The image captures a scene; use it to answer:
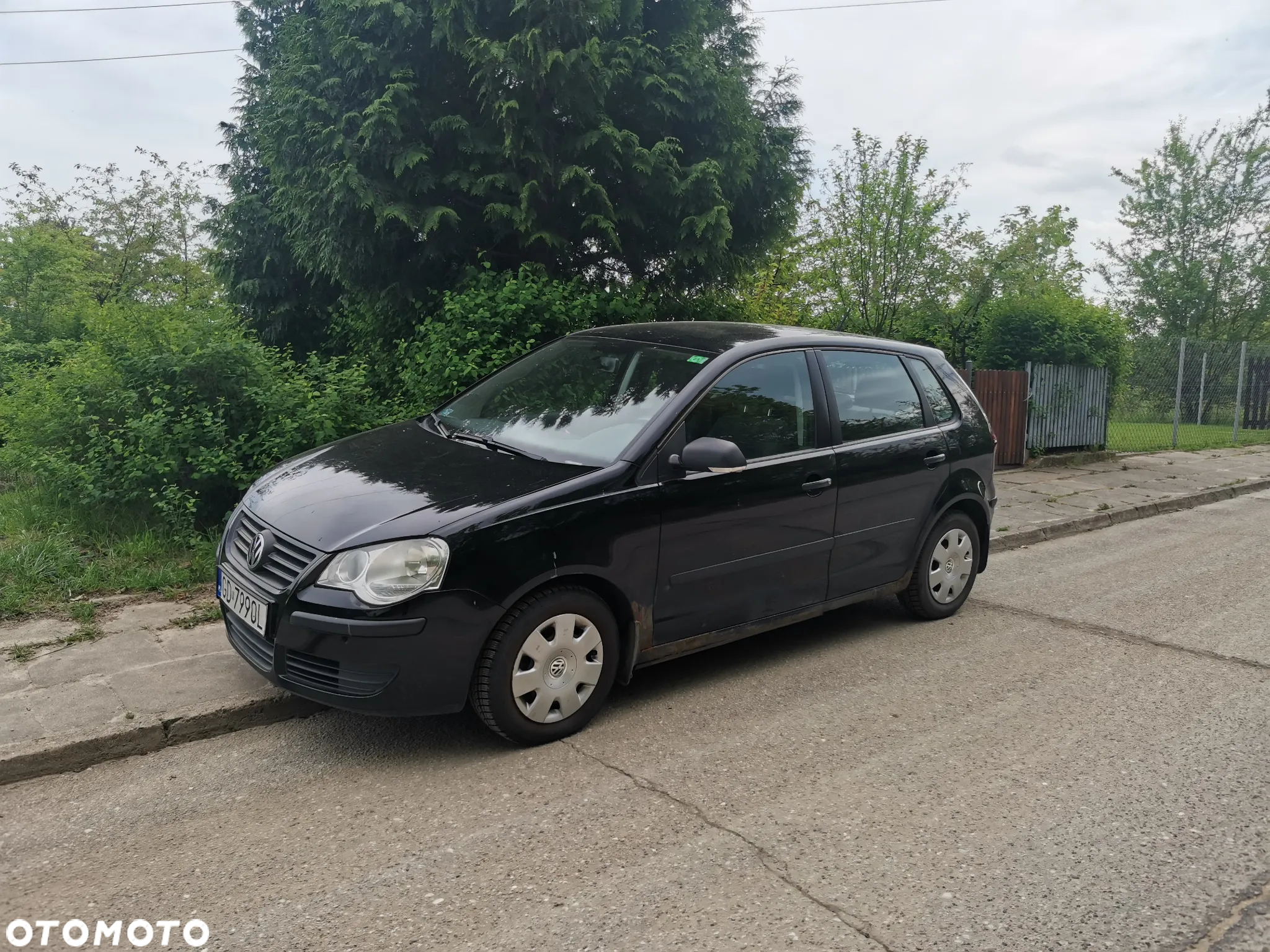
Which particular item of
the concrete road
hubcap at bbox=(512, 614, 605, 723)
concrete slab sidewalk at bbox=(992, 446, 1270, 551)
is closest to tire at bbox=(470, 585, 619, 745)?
hubcap at bbox=(512, 614, 605, 723)

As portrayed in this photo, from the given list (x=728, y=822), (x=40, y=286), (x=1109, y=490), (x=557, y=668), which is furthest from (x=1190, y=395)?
(x=40, y=286)

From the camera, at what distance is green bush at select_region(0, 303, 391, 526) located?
20.3ft

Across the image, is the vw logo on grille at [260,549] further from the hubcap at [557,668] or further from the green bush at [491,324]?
the green bush at [491,324]

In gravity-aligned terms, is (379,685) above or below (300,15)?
below

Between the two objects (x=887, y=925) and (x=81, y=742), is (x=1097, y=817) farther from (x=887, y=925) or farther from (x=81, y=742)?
(x=81, y=742)

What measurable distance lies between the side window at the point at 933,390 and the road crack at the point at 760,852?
3124mm

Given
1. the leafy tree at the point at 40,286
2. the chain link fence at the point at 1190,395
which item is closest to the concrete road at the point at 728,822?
the leafy tree at the point at 40,286

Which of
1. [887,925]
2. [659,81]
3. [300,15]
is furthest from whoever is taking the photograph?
[300,15]

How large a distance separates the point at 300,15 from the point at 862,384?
22.3 feet

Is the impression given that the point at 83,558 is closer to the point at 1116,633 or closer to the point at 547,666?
the point at 547,666

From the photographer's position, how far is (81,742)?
12.0 feet

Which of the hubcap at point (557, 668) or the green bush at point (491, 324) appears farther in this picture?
the green bush at point (491, 324)

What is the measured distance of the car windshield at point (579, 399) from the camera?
4.34m

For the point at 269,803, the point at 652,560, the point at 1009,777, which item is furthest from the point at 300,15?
the point at 1009,777
